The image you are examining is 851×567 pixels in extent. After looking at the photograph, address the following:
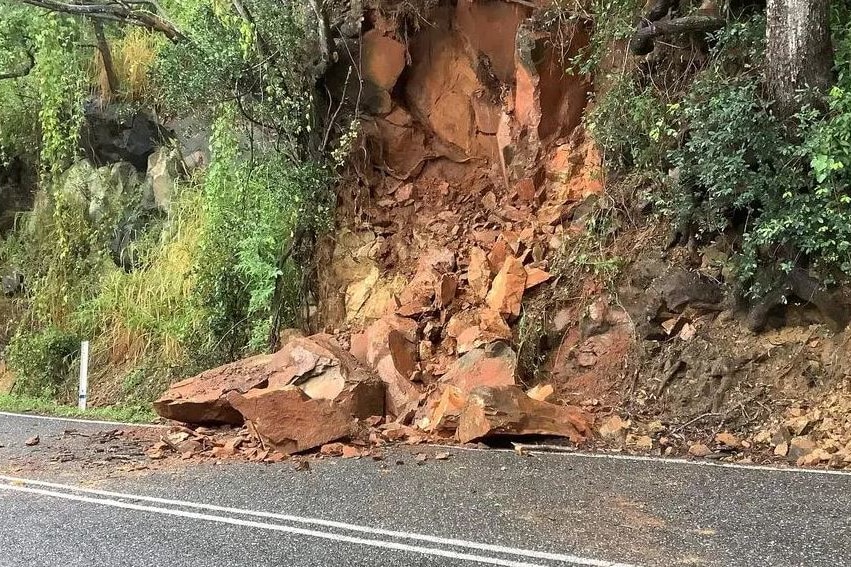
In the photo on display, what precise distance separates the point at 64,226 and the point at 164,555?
8805 millimetres

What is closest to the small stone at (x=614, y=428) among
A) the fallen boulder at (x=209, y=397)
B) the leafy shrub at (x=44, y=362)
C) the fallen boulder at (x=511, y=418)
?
the fallen boulder at (x=511, y=418)

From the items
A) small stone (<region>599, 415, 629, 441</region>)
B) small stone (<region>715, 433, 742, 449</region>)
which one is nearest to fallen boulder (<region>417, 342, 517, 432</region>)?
small stone (<region>599, 415, 629, 441</region>)

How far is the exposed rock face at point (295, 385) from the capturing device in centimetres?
564

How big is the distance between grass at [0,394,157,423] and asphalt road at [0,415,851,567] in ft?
8.38

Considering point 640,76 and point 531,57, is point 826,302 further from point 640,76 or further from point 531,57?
point 531,57

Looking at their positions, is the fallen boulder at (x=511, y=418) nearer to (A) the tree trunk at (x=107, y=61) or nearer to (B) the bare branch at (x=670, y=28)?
(B) the bare branch at (x=670, y=28)

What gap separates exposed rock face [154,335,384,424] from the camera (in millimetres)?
5645

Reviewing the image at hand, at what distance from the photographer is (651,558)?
112 inches

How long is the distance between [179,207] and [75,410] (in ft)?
11.4

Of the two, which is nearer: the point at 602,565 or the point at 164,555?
the point at 602,565

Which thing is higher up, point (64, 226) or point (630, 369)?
point (64, 226)

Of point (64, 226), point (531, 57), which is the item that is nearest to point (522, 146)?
point (531, 57)

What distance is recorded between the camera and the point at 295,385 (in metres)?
5.77

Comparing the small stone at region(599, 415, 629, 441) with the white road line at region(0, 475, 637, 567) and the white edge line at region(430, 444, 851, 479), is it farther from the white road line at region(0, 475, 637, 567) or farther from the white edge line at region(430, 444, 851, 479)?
the white road line at region(0, 475, 637, 567)
